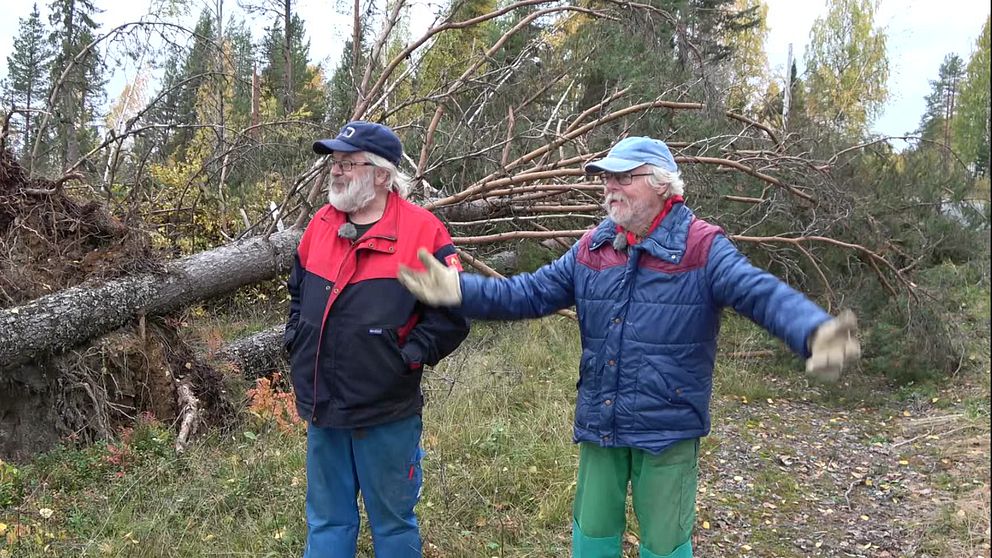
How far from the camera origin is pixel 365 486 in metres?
2.47

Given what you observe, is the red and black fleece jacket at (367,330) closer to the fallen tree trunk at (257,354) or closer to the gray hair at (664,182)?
the gray hair at (664,182)

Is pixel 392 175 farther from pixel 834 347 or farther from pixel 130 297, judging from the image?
pixel 130 297

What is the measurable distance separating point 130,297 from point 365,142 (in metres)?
2.55

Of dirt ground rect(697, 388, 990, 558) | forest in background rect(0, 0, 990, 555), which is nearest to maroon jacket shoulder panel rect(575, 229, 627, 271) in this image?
dirt ground rect(697, 388, 990, 558)

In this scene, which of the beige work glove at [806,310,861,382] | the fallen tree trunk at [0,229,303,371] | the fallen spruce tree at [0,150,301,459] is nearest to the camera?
the beige work glove at [806,310,861,382]

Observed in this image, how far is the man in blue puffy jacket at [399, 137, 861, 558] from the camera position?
83.1 inches

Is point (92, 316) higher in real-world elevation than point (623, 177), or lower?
lower

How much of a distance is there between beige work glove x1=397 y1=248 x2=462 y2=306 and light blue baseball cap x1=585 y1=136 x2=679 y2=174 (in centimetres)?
62

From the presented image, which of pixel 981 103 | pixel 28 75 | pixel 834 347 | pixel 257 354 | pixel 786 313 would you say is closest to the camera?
pixel 834 347

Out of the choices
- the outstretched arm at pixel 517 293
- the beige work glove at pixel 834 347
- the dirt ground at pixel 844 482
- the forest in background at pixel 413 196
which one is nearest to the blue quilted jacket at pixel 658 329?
the outstretched arm at pixel 517 293

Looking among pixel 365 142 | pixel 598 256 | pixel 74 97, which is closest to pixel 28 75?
pixel 74 97

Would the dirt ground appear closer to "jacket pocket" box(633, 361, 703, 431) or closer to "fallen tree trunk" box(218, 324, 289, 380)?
"jacket pocket" box(633, 361, 703, 431)

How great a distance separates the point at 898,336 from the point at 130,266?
633 cm

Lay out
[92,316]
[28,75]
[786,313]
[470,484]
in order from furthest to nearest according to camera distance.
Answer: [28,75]
[92,316]
[470,484]
[786,313]
